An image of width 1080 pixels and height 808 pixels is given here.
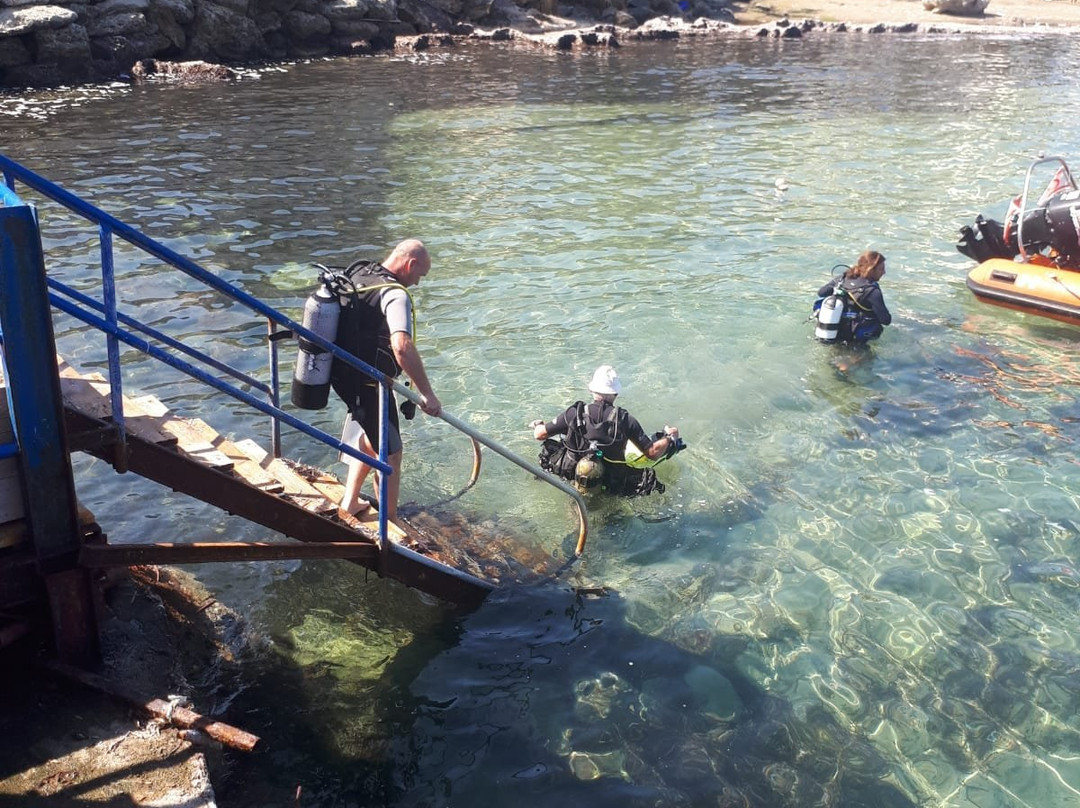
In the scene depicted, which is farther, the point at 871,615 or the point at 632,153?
the point at 632,153

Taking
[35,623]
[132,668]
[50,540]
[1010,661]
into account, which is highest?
[50,540]

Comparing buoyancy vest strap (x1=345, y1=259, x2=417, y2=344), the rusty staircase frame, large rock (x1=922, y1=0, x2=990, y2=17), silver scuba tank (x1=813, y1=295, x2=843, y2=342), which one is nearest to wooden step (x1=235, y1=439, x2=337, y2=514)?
the rusty staircase frame

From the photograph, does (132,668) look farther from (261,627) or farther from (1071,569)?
(1071,569)

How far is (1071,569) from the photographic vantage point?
751cm

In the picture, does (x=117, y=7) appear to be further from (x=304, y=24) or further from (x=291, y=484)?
(x=291, y=484)

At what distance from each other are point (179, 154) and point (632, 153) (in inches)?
380

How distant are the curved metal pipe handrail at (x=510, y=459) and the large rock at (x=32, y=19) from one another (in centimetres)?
2640

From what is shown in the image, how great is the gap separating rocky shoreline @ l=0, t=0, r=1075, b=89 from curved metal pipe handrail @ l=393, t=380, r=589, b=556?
26.3 metres

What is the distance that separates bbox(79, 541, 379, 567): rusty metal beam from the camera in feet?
16.6

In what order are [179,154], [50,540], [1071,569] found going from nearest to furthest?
[50,540] → [1071,569] → [179,154]

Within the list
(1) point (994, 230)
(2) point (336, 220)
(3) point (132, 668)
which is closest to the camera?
(3) point (132, 668)

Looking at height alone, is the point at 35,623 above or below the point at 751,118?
below

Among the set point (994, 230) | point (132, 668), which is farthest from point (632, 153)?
point (132, 668)

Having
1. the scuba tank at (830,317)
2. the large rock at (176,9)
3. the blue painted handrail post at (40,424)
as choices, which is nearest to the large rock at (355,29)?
the large rock at (176,9)
